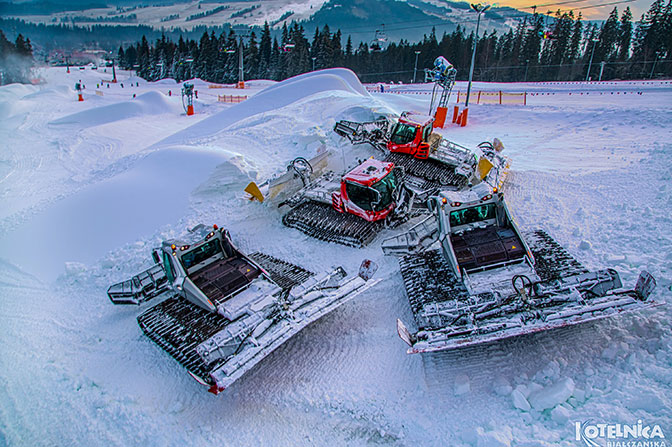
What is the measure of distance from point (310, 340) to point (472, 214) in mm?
3951

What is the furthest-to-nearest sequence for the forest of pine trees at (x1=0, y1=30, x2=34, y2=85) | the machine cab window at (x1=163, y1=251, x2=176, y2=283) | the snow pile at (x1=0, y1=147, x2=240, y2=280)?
the forest of pine trees at (x1=0, y1=30, x2=34, y2=85) < the snow pile at (x1=0, y1=147, x2=240, y2=280) < the machine cab window at (x1=163, y1=251, x2=176, y2=283)

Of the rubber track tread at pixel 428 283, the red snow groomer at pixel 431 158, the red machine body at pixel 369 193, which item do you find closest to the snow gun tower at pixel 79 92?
the red snow groomer at pixel 431 158

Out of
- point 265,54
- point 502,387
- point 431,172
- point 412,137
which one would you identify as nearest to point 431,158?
point 431,172

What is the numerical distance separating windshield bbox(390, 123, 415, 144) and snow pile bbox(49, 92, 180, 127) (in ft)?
84.7

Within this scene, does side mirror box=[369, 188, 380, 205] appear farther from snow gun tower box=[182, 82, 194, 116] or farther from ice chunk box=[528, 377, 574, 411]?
snow gun tower box=[182, 82, 194, 116]

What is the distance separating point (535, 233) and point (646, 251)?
201 centimetres

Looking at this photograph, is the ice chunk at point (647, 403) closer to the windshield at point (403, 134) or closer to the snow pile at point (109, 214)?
the windshield at point (403, 134)

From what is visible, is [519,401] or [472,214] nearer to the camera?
[519,401]

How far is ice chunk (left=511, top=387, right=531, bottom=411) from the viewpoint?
520 centimetres

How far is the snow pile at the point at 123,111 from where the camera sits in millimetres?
30875

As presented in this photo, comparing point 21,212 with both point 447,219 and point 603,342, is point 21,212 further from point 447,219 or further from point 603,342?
point 603,342

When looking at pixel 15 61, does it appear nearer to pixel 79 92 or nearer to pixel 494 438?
pixel 79 92

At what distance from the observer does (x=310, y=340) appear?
7043 mm

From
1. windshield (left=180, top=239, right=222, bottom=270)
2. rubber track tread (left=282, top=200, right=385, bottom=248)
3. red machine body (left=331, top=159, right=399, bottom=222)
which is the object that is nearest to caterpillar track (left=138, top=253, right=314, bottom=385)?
windshield (left=180, top=239, right=222, bottom=270)
